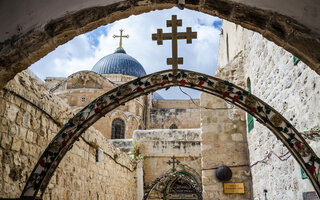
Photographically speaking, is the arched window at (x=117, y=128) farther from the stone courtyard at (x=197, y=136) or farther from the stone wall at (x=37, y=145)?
the stone wall at (x=37, y=145)

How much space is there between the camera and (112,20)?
260 cm

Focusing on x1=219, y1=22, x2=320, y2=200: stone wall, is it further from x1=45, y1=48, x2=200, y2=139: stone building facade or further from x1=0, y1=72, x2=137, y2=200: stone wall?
x1=45, y1=48, x2=200, y2=139: stone building facade

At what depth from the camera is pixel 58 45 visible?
2.63 metres

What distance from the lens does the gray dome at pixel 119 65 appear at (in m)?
25.1

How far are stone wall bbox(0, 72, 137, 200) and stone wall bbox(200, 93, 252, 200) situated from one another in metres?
2.87

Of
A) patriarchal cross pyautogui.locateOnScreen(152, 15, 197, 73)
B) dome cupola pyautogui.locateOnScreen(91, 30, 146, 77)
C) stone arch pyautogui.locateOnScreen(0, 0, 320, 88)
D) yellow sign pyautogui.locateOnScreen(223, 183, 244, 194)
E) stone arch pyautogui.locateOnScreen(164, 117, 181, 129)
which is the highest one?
dome cupola pyautogui.locateOnScreen(91, 30, 146, 77)

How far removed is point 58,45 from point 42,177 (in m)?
1.37

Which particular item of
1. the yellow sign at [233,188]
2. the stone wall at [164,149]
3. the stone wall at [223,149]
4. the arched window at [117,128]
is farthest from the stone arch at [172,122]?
the yellow sign at [233,188]

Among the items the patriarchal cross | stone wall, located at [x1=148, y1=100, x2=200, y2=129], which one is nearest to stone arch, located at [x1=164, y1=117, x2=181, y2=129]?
stone wall, located at [x1=148, y1=100, x2=200, y2=129]

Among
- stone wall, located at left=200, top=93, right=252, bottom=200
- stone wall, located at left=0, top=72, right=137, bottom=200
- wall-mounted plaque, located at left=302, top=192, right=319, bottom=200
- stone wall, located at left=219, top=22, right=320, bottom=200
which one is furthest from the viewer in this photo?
stone wall, located at left=200, top=93, right=252, bottom=200

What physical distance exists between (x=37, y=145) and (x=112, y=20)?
99.9 inches

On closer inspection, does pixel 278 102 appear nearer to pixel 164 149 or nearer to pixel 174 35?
pixel 174 35

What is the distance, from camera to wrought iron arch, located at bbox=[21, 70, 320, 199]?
296 centimetres

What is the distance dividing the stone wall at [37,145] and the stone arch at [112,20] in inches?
48.5
